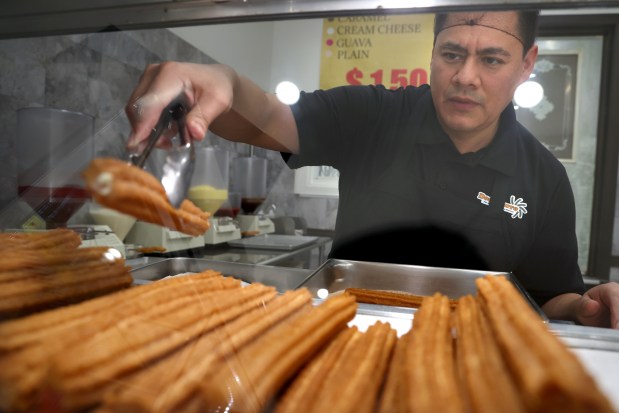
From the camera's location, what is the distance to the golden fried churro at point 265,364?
29 cm

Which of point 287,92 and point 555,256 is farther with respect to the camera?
point 555,256

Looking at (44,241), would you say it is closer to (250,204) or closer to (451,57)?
(250,204)

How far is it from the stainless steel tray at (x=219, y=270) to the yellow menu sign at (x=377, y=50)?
0.89ft

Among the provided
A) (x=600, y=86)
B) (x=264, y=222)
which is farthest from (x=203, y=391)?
(x=600, y=86)

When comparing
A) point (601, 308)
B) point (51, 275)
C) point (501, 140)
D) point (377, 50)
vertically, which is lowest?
point (601, 308)

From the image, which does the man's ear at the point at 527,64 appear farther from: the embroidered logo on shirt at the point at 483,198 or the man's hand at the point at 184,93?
the man's hand at the point at 184,93

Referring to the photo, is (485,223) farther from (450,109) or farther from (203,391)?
(203,391)

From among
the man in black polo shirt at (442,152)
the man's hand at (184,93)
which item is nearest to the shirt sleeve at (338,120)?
the man in black polo shirt at (442,152)

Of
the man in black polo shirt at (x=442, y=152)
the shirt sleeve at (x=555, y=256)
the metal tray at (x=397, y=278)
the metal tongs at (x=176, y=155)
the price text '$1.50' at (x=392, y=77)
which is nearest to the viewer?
the metal tongs at (x=176, y=155)

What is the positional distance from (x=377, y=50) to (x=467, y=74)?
168mm

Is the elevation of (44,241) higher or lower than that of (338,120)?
lower

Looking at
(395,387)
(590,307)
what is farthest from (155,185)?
(590,307)

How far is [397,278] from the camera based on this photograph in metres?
0.83

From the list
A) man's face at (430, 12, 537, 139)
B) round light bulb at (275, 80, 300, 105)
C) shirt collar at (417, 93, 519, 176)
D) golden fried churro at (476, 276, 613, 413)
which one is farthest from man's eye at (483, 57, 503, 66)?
golden fried churro at (476, 276, 613, 413)
